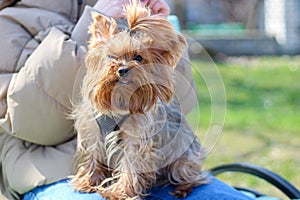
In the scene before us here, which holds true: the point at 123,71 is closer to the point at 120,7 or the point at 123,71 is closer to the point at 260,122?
the point at 120,7

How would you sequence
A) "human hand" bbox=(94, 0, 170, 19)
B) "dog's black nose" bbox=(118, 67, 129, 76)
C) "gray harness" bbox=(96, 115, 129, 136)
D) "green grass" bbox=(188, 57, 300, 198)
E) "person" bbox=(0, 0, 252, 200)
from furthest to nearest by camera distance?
1. "green grass" bbox=(188, 57, 300, 198)
2. "person" bbox=(0, 0, 252, 200)
3. "human hand" bbox=(94, 0, 170, 19)
4. "gray harness" bbox=(96, 115, 129, 136)
5. "dog's black nose" bbox=(118, 67, 129, 76)

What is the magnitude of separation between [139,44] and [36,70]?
2.42ft

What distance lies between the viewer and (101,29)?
2145 mm

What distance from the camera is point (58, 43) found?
8.68 feet

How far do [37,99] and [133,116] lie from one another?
1.86ft

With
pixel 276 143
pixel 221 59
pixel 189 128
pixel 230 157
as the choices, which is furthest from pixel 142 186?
pixel 221 59

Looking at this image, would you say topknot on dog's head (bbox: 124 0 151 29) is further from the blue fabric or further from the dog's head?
the blue fabric

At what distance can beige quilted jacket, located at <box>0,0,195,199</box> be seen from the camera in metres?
2.61

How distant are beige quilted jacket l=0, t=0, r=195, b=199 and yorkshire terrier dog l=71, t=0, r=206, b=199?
0.63ft

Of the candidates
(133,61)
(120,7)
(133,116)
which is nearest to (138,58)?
(133,61)

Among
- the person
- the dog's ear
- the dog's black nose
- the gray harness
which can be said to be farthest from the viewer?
the person

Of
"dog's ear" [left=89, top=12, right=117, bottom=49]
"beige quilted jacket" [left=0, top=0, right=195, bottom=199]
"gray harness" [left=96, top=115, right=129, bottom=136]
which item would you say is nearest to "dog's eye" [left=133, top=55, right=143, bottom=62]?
"dog's ear" [left=89, top=12, right=117, bottom=49]

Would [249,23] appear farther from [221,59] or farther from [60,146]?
[60,146]

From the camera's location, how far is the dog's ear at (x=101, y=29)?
211 cm
